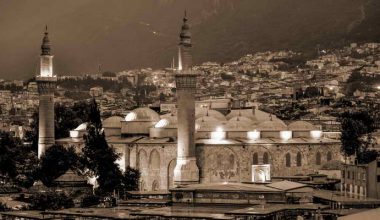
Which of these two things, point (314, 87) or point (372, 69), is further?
point (372, 69)

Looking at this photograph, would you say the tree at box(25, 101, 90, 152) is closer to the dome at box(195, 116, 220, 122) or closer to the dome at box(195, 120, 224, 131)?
the dome at box(195, 116, 220, 122)

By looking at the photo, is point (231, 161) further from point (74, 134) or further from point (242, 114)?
point (74, 134)

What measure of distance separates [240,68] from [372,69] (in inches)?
1035

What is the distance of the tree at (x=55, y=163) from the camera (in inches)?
2104

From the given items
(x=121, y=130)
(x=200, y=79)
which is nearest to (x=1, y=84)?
(x=200, y=79)

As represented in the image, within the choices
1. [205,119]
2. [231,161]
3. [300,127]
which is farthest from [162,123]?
[300,127]

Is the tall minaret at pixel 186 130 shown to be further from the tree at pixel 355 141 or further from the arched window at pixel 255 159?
the tree at pixel 355 141

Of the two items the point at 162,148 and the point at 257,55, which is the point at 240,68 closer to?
the point at 257,55

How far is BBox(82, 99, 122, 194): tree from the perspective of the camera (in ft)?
167

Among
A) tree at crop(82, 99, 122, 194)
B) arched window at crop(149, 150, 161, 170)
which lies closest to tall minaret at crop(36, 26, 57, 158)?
tree at crop(82, 99, 122, 194)

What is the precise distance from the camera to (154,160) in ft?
182

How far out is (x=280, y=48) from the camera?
502ft

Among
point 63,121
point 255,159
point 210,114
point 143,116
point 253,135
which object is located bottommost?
point 255,159

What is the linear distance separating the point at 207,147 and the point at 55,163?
9.39 metres
